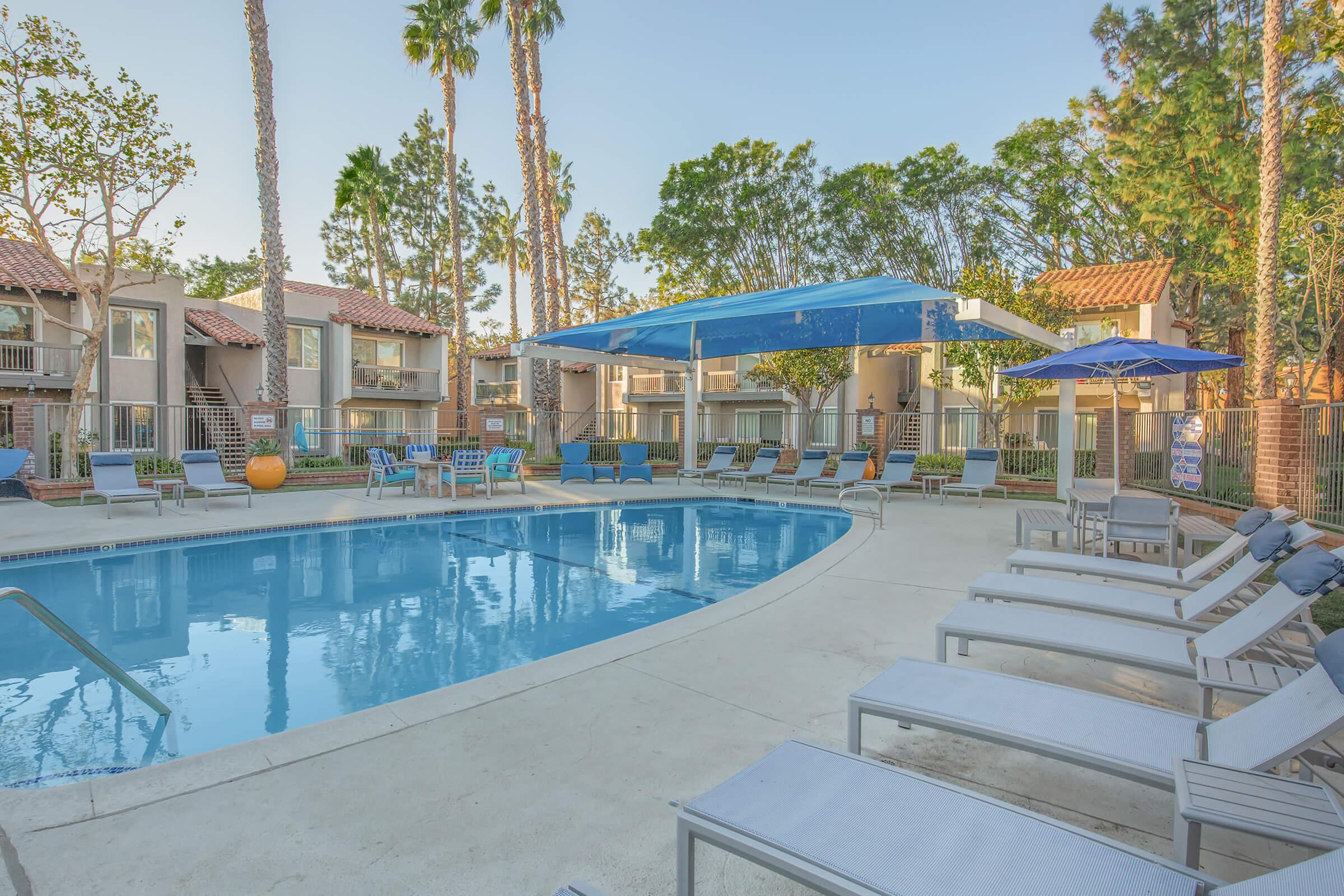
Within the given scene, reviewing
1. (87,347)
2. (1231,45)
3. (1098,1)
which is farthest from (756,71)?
(87,347)

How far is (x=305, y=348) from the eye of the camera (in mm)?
23812

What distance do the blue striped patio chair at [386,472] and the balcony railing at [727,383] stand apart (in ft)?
56.8

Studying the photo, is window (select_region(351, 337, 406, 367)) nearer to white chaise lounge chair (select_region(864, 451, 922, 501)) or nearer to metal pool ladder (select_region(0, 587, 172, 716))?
white chaise lounge chair (select_region(864, 451, 922, 501))

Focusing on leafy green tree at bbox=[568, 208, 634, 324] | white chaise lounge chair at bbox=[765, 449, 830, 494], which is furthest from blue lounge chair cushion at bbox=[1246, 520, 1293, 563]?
leafy green tree at bbox=[568, 208, 634, 324]

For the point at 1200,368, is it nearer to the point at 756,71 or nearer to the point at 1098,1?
the point at 756,71

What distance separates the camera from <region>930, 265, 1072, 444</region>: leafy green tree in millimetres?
16219

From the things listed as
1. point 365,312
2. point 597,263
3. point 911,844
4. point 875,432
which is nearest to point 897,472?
point 875,432

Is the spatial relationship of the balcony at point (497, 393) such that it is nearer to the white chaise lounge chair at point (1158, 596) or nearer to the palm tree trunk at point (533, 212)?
the palm tree trunk at point (533, 212)

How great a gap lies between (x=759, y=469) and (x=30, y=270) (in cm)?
1935

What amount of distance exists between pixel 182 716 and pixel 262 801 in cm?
186

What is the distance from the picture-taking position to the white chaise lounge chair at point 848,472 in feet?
44.3

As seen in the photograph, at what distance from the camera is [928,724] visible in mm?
2480

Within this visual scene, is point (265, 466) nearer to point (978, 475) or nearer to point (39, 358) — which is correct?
point (39, 358)

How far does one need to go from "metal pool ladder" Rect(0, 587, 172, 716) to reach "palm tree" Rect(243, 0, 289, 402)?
1302 cm
